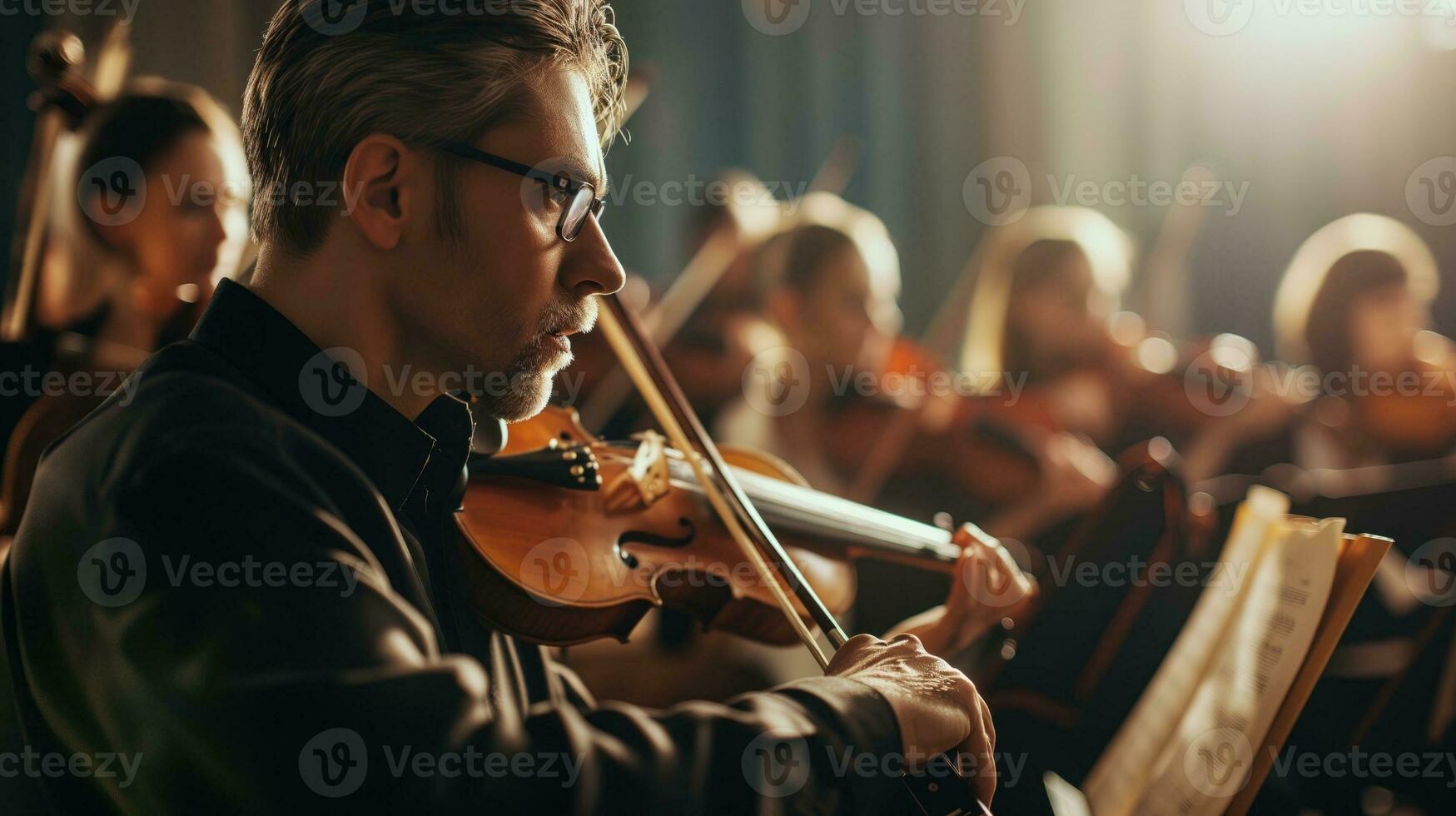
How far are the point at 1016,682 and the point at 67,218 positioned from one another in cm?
166

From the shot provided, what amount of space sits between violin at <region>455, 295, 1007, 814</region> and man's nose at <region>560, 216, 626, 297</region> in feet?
0.85

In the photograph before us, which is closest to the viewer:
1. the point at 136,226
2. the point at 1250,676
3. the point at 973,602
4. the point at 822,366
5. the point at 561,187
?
the point at 561,187

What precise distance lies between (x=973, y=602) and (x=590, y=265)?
25.5 inches

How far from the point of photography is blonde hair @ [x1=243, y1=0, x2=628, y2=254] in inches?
31.4

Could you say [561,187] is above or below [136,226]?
above

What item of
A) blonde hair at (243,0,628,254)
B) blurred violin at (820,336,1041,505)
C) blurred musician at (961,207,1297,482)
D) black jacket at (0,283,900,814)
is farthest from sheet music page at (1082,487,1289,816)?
blurred musician at (961,207,1297,482)

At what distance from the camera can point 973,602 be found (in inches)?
47.4

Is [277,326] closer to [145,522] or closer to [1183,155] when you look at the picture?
[145,522]

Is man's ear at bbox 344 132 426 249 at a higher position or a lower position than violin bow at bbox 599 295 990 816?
higher

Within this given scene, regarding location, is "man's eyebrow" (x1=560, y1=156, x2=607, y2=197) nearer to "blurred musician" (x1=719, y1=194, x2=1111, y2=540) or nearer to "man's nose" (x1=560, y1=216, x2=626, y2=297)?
"man's nose" (x1=560, y1=216, x2=626, y2=297)

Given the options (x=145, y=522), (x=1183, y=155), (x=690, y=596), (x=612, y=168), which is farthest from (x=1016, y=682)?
(x=1183, y=155)

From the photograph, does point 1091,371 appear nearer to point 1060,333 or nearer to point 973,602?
point 1060,333

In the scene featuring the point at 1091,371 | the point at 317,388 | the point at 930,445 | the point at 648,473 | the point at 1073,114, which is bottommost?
the point at 930,445

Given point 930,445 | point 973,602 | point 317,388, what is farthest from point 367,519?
point 930,445
